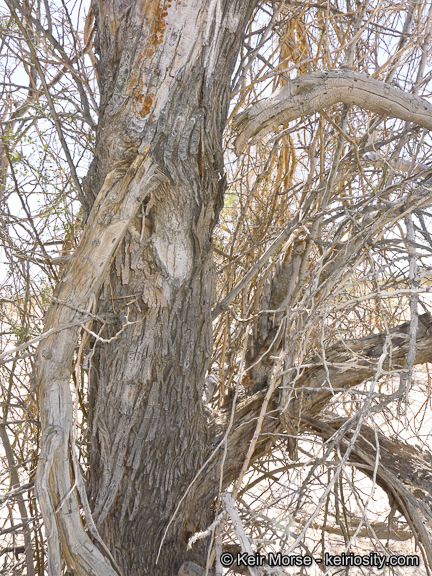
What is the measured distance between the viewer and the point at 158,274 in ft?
5.08

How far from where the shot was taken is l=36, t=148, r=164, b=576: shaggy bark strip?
1320 millimetres

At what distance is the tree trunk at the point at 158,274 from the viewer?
1.45 meters

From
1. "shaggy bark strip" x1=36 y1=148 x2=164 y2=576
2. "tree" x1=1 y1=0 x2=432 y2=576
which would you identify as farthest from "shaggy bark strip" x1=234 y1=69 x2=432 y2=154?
"shaggy bark strip" x1=36 y1=148 x2=164 y2=576

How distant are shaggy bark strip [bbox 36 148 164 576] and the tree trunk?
0.37 feet

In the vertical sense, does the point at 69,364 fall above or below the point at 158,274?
below

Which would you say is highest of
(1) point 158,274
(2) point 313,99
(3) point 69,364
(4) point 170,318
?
(2) point 313,99

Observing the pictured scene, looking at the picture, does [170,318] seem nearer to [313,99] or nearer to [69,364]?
[69,364]

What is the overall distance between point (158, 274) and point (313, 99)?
76 cm

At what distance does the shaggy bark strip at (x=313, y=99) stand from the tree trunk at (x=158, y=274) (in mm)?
93

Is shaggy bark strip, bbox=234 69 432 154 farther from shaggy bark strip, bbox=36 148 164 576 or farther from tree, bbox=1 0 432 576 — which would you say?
shaggy bark strip, bbox=36 148 164 576

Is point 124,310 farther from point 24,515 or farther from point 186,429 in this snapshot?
point 24,515

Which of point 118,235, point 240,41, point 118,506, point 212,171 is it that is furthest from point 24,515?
point 240,41

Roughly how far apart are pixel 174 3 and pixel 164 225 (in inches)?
24.6

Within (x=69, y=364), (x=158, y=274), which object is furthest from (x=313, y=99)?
(x=69, y=364)
